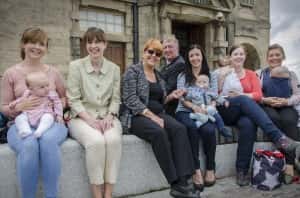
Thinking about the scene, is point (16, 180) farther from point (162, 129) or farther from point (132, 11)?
point (132, 11)

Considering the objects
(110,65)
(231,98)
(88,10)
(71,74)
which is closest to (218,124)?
(231,98)

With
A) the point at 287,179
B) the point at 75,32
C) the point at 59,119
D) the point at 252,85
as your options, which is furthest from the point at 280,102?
the point at 75,32

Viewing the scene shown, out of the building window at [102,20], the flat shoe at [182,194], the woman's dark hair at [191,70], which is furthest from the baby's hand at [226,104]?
the building window at [102,20]

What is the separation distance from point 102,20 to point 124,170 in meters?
7.86

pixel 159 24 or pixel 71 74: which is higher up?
pixel 159 24

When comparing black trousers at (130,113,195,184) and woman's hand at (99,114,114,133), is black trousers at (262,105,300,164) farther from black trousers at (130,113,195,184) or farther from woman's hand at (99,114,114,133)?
woman's hand at (99,114,114,133)

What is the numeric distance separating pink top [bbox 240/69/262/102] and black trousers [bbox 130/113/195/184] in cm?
128

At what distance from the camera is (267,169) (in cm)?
397

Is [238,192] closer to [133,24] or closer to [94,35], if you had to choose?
[94,35]

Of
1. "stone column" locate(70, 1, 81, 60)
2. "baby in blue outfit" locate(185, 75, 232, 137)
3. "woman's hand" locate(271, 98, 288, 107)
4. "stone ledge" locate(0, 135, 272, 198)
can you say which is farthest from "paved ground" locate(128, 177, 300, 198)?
"stone column" locate(70, 1, 81, 60)

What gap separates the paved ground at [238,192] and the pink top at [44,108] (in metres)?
1.19

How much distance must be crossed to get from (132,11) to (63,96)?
820 cm

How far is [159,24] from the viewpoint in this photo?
1162 centimetres

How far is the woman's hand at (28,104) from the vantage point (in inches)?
128
